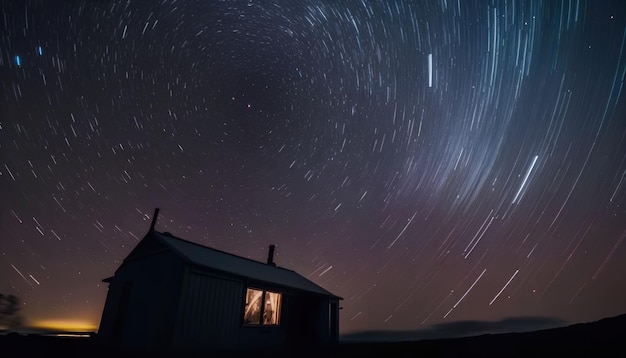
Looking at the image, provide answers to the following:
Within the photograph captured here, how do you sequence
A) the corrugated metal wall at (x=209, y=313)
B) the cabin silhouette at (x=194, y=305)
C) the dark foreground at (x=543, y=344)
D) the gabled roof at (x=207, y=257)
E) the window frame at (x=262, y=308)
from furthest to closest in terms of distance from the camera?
1. the window frame at (x=262, y=308)
2. the gabled roof at (x=207, y=257)
3. the cabin silhouette at (x=194, y=305)
4. the corrugated metal wall at (x=209, y=313)
5. the dark foreground at (x=543, y=344)

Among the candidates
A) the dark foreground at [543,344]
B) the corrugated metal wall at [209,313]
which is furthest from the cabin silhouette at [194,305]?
the dark foreground at [543,344]

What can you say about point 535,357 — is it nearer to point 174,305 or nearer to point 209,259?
point 174,305

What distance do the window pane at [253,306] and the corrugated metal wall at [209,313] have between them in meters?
Result: 1.08

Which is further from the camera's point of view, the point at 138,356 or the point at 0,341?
the point at 138,356

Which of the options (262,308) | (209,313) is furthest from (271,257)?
(209,313)

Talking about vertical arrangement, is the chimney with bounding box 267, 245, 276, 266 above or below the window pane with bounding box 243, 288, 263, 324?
above

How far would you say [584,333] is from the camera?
15.5 feet

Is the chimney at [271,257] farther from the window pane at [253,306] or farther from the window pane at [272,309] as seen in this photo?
the window pane at [253,306]

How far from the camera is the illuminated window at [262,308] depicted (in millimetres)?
13137

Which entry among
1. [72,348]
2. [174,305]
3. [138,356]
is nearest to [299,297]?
[174,305]

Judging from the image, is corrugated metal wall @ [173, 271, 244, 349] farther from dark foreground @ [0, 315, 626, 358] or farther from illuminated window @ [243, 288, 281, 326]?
dark foreground @ [0, 315, 626, 358]

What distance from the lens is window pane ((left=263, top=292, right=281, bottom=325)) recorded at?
13.8m

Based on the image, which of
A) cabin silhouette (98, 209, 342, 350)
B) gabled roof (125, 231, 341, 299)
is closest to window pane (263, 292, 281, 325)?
cabin silhouette (98, 209, 342, 350)

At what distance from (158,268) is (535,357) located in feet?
38.6
